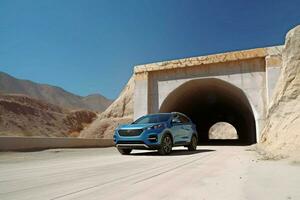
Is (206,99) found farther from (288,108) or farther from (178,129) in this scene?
(288,108)

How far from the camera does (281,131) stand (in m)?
8.91

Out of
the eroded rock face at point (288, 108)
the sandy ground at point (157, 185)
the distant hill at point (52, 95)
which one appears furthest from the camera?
the distant hill at point (52, 95)

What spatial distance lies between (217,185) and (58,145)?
9648 mm

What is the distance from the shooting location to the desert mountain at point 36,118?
41000 mm

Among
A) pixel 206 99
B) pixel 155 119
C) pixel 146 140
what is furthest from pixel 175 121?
pixel 206 99

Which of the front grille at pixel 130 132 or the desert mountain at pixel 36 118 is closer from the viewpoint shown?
the front grille at pixel 130 132

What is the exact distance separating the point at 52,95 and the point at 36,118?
61.7m

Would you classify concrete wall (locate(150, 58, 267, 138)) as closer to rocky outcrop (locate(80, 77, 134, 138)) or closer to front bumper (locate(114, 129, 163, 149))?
Answer: front bumper (locate(114, 129, 163, 149))

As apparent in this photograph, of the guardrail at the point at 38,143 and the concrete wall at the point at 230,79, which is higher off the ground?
the concrete wall at the point at 230,79

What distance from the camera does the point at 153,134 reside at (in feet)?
34.1

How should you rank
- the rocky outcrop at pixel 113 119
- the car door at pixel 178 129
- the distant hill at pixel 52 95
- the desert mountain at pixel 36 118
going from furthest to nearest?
1. the distant hill at pixel 52 95
2. the desert mountain at pixel 36 118
3. the rocky outcrop at pixel 113 119
4. the car door at pixel 178 129

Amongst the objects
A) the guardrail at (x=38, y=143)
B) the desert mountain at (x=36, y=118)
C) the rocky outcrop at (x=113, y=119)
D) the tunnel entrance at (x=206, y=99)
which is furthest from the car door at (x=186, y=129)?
the desert mountain at (x=36, y=118)

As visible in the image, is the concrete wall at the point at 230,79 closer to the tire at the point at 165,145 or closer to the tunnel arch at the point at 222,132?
the tire at the point at 165,145

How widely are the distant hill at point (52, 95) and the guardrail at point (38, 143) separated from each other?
76.2 m
